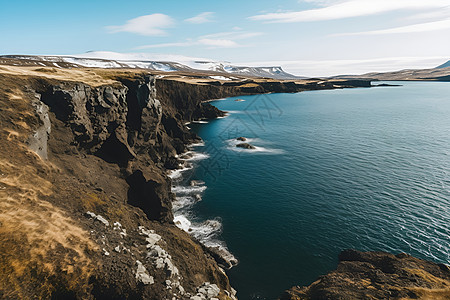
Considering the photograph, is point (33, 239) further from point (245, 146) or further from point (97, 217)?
point (245, 146)

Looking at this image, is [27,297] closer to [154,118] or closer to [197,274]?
[197,274]

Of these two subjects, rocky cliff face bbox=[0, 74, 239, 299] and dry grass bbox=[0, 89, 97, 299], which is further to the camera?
rocky cliff face bbox=[0, 74, 239, 299]

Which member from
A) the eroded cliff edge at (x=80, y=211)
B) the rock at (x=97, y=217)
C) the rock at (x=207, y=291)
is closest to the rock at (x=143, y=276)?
the eroded cliff edge at (x=80, y=211)

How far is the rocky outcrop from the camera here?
85.1 feet

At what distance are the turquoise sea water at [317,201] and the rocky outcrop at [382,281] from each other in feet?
11.5

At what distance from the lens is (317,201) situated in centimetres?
5034

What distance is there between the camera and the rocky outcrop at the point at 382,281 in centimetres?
2595

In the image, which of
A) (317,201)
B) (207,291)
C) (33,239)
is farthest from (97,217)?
(317,201)

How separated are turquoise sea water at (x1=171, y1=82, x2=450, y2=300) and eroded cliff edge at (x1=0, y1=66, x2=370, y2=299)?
8201 mm

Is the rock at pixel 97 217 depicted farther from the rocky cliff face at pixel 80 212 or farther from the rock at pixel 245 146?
the rock at pixel 245 146

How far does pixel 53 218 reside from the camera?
23.8 metres

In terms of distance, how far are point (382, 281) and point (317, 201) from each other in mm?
22930

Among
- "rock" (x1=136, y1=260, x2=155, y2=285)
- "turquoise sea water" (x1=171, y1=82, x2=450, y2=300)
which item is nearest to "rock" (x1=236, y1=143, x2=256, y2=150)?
"turquoise sea water" (x1=171, y1=82, x2=450, y2=300)

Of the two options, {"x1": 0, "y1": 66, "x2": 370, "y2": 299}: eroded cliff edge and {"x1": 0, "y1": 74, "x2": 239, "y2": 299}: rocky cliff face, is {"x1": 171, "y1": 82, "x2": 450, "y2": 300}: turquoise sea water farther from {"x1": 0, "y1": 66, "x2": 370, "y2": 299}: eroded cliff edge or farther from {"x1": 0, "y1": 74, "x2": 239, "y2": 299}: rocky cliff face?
{"x1": 0, "y1": 74, "x2": 239, "y2": 299}: rocky cliff face
